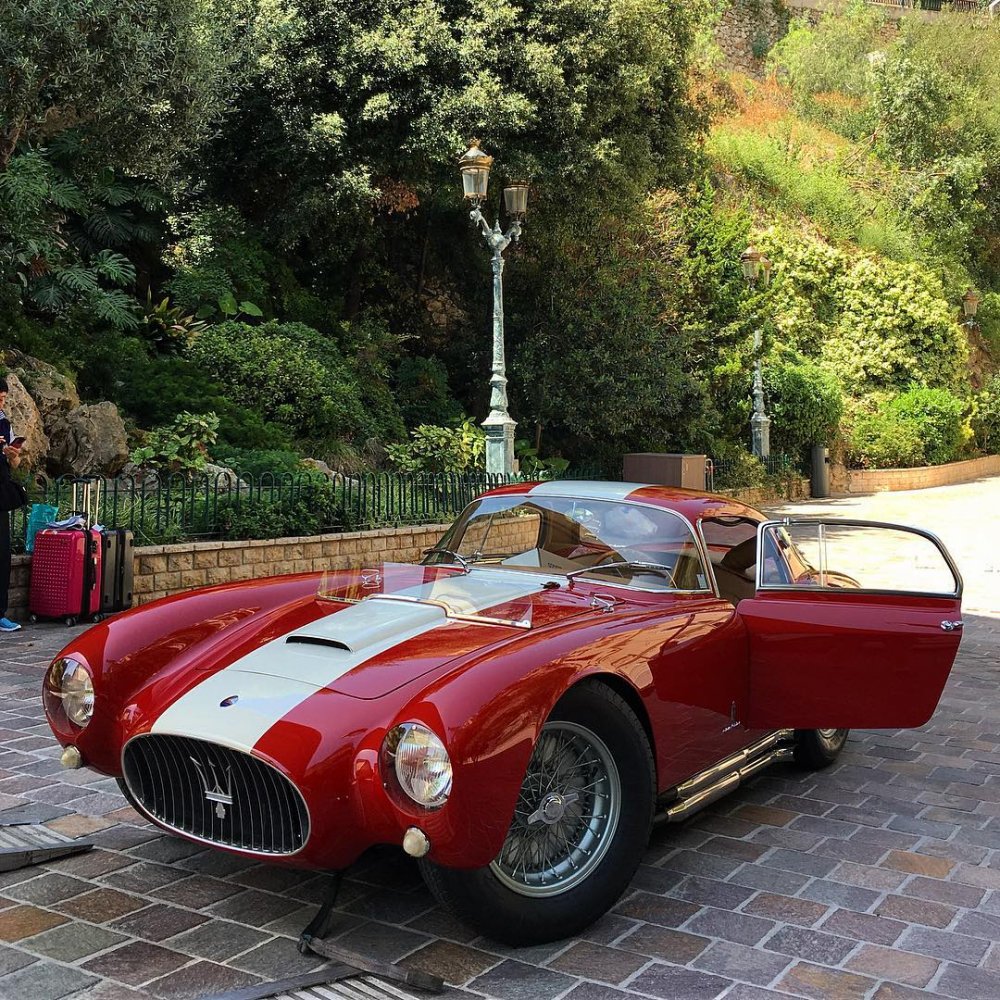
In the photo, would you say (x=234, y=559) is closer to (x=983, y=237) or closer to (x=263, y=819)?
(x=263, y=819)

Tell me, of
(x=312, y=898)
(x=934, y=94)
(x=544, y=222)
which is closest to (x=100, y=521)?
(x=312, y=898)

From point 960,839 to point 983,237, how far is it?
128 feet

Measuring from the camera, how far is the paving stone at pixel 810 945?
3.22 meters

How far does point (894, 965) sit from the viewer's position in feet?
10.4

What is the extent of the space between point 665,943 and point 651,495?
79.9 inches

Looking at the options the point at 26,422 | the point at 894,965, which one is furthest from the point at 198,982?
the point at 26,422

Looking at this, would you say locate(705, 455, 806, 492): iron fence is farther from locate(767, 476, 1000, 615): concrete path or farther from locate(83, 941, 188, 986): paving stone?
locate(83, 941, 188, 986): paving stone

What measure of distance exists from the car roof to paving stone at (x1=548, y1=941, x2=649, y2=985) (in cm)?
192

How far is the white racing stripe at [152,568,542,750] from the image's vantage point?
3236 millimetres

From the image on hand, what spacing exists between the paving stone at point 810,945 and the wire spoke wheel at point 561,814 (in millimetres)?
602

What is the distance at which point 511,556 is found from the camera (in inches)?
186

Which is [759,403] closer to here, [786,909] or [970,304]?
[970,304]

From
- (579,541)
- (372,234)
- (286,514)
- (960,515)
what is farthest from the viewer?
(960,515)

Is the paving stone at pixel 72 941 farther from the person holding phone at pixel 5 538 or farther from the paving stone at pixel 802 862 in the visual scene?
the person holding phone at pixel 5 538
